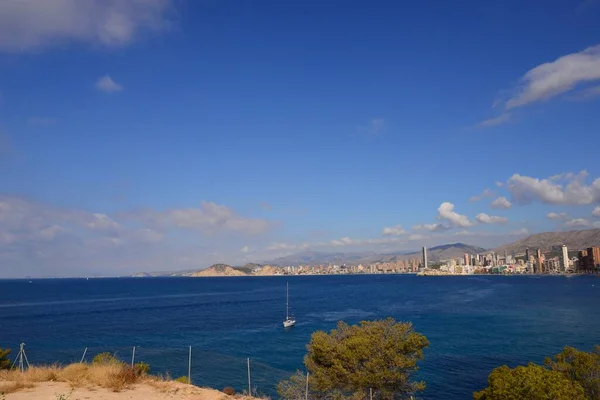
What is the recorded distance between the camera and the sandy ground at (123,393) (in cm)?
1463

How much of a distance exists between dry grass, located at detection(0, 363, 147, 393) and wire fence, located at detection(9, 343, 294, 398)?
9.94 m

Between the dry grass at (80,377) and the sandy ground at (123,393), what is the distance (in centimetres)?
36

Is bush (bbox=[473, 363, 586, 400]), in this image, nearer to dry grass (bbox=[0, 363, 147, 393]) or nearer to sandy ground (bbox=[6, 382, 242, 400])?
sandy ground (bbox=[6, 382, 242, 400])

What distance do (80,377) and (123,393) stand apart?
2.93 metres

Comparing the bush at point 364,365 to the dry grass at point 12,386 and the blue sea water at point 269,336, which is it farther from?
the blue sea water at point 269,336

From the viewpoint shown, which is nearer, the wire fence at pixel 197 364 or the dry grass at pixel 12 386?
the dry grass at pixel 12 386

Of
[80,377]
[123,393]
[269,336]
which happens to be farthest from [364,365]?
[269,336]

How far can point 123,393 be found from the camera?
1564 centimetres

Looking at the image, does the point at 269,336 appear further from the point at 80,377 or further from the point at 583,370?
the point at 583,370

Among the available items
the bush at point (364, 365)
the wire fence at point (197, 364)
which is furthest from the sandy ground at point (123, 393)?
the wire fence at point (197, 364)

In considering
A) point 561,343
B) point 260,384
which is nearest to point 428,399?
point 260,384

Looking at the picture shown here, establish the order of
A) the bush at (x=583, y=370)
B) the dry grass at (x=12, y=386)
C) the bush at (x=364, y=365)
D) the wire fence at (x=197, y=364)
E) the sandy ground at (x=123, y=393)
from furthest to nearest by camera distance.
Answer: the wire fence at (x=197, y=364) → the bush at (x=364, y=365) → the bush at (x=583, y=370) → the dry grass at (x=12, y=386) → the sandy ground at (x=123, y=393)

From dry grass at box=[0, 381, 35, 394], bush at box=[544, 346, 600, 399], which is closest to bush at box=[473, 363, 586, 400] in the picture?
bush at box=[544, 346, 600, 399]

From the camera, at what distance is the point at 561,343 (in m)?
47.5
